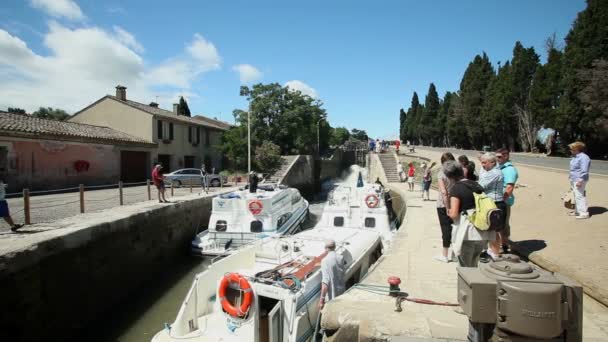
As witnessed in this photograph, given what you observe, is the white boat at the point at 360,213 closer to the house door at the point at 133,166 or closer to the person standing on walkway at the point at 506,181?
the person standing on walkway at the point at 506,181

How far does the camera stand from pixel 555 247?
632 centimetres

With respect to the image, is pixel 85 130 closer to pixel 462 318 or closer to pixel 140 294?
pixel 140 294

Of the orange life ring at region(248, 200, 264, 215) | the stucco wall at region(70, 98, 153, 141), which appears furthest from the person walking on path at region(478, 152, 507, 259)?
the stucco wall at region(70, 98, 153, 141)

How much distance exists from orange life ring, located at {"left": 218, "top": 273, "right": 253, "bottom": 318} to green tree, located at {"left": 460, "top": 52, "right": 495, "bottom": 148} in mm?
47837

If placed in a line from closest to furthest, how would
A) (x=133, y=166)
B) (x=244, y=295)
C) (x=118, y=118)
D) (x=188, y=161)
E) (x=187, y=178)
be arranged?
(x=244, y=295), (x=187, y=178), (x=133, y=166), (x=118, y=118), (x=188, y=161)

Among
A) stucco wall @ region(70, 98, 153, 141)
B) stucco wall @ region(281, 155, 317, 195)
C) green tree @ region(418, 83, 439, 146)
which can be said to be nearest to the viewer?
stucco wall @ region(70, 98, 153, 141)

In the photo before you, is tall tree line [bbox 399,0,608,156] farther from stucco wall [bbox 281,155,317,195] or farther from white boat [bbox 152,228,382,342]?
white boat [bbox 152,228,382,342]

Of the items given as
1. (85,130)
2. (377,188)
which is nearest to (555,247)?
(377,188)

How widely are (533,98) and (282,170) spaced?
27621mm

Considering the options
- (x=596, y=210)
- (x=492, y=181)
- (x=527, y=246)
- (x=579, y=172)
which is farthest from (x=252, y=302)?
(x=596, y=210)

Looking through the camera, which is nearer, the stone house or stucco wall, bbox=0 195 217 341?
stucco wall, bbox=0 195 217 341

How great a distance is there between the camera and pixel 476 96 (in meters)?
47.1

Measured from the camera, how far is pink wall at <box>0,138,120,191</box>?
619 inches

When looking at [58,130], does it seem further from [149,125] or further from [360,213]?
[360,213]
